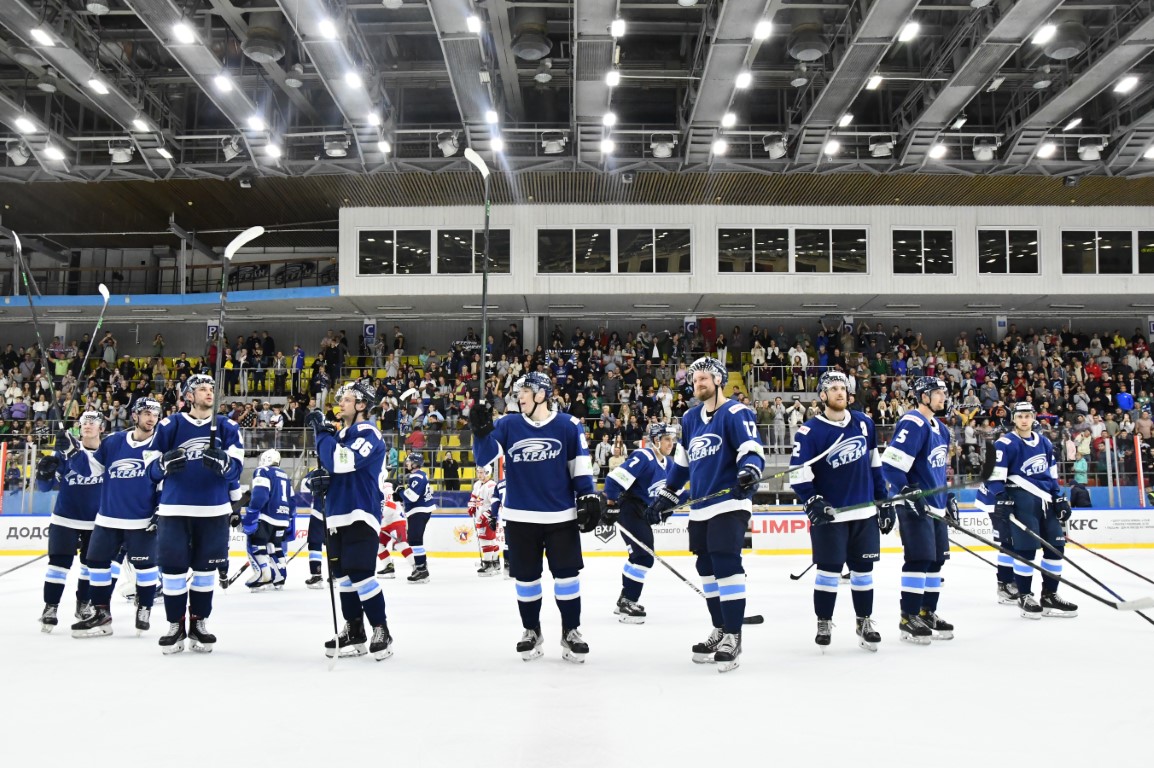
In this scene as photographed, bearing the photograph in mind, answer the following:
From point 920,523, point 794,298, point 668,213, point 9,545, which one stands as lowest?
point 9,545

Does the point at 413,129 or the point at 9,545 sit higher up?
the point at 413,129

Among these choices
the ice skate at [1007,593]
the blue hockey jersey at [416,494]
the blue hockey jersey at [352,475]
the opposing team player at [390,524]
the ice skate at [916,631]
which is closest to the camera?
the blue hockey jersey at [352,475]

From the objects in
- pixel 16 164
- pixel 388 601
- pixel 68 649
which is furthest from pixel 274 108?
pixel 68 649

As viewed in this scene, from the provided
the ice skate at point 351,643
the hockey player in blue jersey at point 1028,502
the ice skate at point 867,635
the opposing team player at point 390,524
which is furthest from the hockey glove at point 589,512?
the opposing team player at point 390,524

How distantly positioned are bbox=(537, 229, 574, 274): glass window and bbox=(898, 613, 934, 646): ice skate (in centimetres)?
1699

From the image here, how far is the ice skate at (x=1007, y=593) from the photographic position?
8.08m

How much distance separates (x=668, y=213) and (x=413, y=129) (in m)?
7.15

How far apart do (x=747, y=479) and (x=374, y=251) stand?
18.8 meters

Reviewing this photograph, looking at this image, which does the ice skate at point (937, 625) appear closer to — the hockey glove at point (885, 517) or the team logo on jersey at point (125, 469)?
the hockey glove at point (885, 517)

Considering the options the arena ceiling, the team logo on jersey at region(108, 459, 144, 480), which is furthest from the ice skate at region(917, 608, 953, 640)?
the arena ceiling

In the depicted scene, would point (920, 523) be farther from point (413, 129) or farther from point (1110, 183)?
point (1110, 183)

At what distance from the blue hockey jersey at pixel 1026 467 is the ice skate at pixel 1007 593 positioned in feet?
3.56

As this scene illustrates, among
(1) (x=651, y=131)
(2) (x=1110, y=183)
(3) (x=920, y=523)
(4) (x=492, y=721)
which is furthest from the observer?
(2) (x=1110, y=183)

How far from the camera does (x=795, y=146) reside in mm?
18656
